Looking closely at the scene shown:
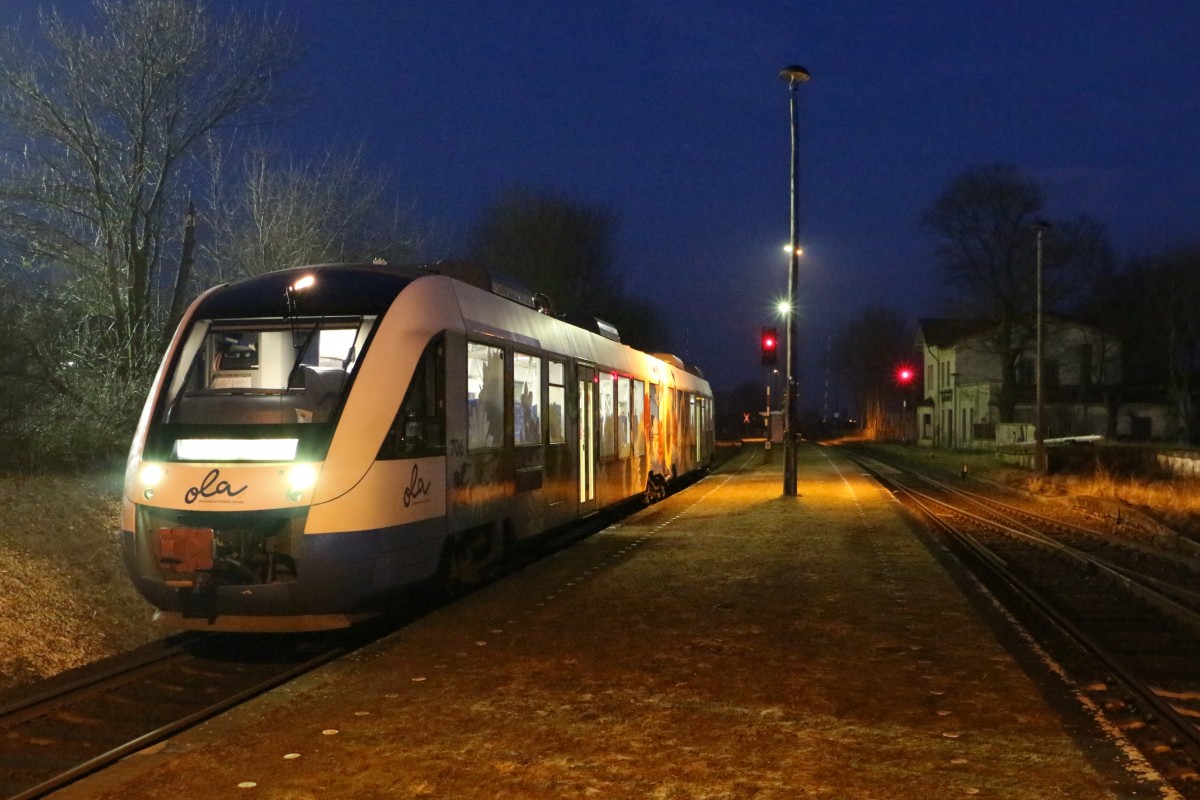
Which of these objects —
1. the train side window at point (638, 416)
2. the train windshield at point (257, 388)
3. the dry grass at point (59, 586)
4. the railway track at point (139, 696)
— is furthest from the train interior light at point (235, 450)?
the train side window at point (638, 416)

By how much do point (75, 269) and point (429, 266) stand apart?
840cm

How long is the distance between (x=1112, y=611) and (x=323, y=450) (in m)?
7.99

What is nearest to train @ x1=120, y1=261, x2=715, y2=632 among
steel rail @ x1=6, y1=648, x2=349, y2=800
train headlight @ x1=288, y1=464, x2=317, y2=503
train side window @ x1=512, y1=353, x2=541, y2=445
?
train headlight @ x1=288, y1=464, x2=317, y2=503

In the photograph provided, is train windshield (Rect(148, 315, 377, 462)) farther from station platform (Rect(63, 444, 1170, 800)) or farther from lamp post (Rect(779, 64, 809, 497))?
lamp post (Rect(779, 64, 809, 497))

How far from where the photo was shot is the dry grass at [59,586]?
27.5 ft

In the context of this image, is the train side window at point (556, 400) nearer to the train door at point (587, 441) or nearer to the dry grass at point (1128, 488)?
the train door at point (587, 441)

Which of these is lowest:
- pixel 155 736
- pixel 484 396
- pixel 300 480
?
pixel 155 736

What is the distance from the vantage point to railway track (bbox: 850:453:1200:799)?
657 cm

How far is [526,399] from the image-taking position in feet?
41.3

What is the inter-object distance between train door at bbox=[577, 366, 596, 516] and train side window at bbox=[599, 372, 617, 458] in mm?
619

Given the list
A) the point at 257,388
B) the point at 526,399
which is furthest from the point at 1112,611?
the point at 257,388

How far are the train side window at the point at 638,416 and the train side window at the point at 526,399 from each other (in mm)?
6776

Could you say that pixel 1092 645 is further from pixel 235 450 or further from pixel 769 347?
pixel 769 347

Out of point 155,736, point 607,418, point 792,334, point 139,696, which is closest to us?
point 155,736
